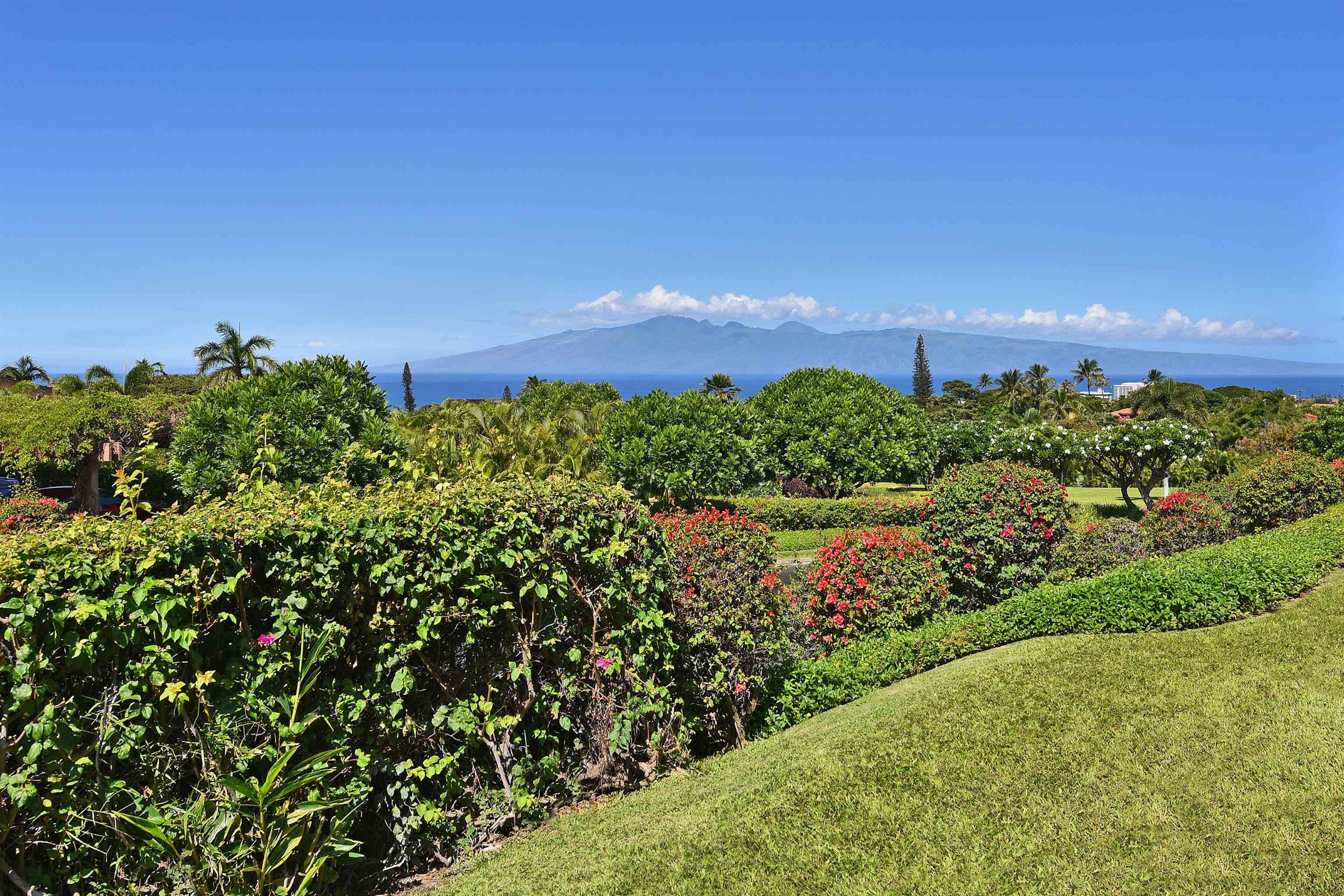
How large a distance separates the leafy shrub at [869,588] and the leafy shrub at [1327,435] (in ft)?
69.8

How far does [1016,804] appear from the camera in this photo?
4.53m

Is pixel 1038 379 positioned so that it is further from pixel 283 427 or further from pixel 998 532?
pixel 998 532

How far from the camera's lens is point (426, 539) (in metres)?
4.66

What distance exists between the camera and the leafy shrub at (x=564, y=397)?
37.3 m

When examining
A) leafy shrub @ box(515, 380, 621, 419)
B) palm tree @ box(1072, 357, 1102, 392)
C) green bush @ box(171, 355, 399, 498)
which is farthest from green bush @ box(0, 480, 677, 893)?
palm tree @ box(1072, 357, 1102, 392)

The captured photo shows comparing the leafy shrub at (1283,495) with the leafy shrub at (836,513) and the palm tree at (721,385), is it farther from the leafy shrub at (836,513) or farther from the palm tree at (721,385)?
the palm tree at (721,385)

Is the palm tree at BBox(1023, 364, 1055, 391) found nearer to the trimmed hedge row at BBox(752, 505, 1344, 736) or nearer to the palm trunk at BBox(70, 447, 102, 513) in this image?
the trimmed hedge row at BBox(752, 505, 1344, 736)

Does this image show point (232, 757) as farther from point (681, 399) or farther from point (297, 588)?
point (681, 399)

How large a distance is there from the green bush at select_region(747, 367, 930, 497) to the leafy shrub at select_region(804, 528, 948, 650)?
20.6 meters

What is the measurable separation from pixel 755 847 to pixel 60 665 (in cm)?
358

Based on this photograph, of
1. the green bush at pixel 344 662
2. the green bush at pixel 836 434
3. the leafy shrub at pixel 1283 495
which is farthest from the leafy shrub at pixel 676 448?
the green bush at pixel 344 662

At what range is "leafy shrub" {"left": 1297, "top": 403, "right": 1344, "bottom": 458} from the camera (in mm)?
24516

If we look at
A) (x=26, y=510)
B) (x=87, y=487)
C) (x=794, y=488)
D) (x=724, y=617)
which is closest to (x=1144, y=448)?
(x=794, y=488)

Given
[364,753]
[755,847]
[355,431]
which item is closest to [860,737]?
[755,847]
